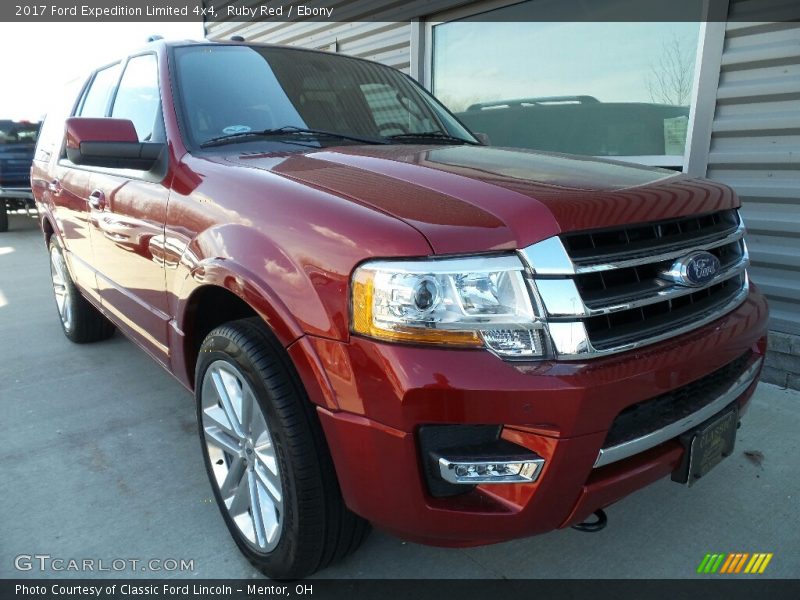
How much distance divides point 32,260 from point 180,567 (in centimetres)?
707

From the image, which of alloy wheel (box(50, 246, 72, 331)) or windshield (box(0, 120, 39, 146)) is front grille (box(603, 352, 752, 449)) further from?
windshield (box(0, 120, 39, 146))

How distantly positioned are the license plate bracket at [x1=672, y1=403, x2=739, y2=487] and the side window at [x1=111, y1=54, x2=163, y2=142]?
7.42 feet

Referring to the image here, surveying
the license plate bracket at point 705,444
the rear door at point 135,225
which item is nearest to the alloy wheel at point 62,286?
the rear door at point 135,225

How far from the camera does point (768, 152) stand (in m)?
3.49

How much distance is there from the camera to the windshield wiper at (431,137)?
2.77 meters

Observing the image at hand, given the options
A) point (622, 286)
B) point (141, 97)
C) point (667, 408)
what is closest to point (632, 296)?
point (622, 286)

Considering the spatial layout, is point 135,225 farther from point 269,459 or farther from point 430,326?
point 430,326

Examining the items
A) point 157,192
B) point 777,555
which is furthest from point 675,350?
point 157,192

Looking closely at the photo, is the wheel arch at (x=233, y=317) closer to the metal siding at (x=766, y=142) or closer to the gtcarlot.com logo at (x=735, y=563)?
the gtcarlot.com logo at (x=735, y=563)

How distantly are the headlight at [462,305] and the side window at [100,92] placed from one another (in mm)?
2637

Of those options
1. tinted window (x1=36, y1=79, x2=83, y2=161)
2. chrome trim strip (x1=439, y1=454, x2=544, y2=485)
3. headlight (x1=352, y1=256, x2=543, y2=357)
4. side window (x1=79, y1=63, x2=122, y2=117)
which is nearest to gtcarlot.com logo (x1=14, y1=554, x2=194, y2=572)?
chrome trim strip (x1=439, y1=454, x2=544, y2=485)

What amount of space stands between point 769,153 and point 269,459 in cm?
334

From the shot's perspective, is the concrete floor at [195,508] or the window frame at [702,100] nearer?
the concrete floor at [195,508]

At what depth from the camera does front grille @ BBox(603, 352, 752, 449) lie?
1572 millimetres
